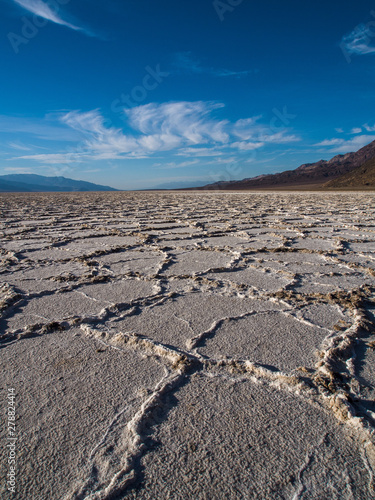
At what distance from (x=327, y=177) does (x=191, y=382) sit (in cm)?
8206

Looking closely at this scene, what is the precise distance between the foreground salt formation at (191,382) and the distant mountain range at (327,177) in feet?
128

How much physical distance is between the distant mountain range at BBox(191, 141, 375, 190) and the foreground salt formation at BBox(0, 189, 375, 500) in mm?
39069

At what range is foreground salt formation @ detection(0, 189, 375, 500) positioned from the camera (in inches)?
32.4

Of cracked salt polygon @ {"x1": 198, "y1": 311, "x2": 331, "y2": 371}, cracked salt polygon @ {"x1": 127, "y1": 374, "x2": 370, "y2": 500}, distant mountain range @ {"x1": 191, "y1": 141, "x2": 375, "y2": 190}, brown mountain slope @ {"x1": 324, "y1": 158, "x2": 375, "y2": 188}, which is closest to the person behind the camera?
cracked salt polygon @ {"x1": 127, "y1": 374, "x2": 370, "y2": 500}

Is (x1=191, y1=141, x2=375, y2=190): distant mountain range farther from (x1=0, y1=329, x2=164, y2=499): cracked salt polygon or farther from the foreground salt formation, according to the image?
(x1=0, y1=329, x2=164, y2=499): cracked salt polygon

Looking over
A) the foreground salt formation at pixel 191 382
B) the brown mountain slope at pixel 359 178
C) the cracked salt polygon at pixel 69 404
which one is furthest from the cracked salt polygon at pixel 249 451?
the brown mountain slope at pixel 359 178

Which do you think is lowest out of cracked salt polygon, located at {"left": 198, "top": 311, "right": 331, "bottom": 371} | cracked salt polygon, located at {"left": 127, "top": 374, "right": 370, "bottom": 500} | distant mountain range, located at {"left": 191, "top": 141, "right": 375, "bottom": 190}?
distant mountain range, located at {"left": 191, "top": 141, "right": 375, "bottom": 190}

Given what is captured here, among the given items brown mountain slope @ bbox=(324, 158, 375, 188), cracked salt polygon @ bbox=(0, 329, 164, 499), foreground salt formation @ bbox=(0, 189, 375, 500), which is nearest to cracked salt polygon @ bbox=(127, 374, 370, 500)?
foreground salt formation @ bbox=(0, 189, 375, 500)

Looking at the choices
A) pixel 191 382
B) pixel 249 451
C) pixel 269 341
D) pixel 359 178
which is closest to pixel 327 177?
pixel 359 178

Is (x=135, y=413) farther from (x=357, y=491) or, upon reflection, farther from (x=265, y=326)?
(x=265, y=326)

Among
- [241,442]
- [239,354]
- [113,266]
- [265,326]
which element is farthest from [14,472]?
[113,266]

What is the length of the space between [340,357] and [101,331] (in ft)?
3.66

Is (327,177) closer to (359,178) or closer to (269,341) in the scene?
(359,178)

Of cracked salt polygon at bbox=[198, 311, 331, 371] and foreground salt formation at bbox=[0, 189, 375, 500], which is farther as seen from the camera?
cracked salt polygon at bbox=[198, 311, 331, 371]
